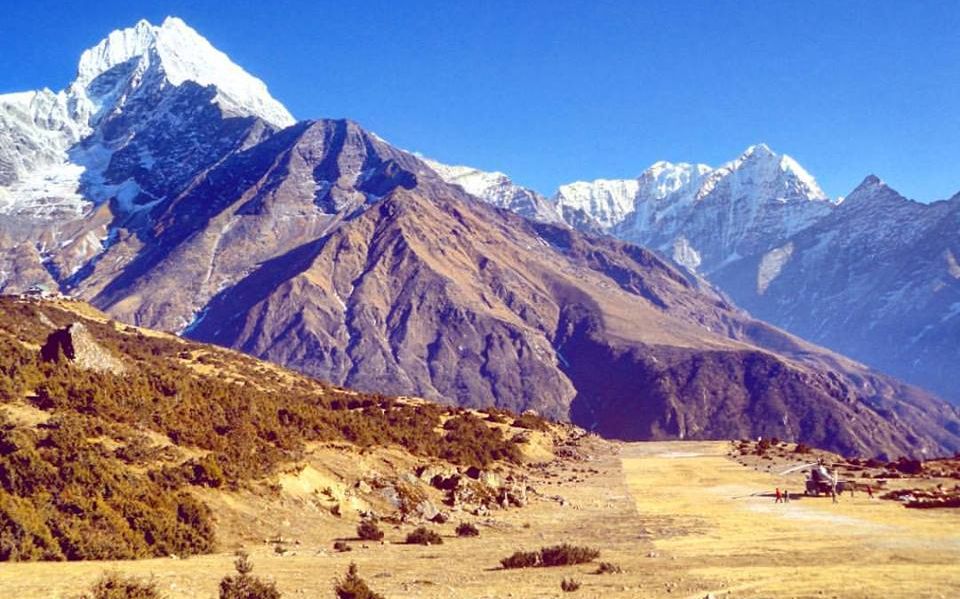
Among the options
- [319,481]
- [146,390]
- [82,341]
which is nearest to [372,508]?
[319,481]

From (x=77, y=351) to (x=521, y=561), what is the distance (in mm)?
23851

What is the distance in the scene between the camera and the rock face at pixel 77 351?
34.3 m

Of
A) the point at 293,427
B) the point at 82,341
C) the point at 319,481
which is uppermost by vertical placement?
the point at 82,341

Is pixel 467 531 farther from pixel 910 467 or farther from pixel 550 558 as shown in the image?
pixel 910 467

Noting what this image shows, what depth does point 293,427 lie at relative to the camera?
35.6m

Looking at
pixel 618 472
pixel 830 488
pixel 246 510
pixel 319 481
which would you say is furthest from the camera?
pixel 618 472

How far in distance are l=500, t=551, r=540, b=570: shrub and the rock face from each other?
21585mm

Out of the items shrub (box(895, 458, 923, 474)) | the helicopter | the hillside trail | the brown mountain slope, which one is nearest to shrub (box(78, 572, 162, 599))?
the brown mountain slope

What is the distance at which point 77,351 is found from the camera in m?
34.9

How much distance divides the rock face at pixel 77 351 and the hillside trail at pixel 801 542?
25.6m

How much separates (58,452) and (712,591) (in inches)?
756

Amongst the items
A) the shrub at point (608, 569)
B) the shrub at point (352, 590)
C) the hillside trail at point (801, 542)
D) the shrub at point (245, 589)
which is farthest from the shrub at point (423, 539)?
the shrub at point (245, 589)

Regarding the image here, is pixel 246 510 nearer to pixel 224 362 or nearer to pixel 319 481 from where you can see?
pixel 319 481

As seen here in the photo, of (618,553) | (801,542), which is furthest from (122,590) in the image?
(801,542)
